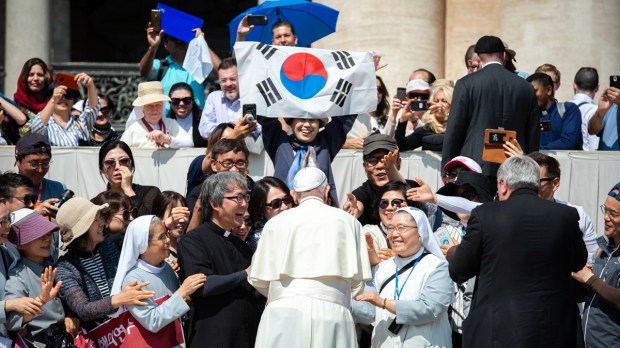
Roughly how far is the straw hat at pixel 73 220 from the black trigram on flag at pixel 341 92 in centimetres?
294

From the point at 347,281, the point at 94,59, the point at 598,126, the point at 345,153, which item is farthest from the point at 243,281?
the point at 94,59

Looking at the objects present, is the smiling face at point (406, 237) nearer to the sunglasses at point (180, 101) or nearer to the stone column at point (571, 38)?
the sunglasses at point (180, 101)

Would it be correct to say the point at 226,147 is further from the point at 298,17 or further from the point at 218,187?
the point at 298,17

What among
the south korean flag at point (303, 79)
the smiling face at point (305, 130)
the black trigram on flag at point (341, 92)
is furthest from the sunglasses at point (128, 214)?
the black trigram on flag at point (341, 92)

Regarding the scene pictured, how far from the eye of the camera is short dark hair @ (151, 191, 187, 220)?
1067cm

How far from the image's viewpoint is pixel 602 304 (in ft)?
33.1

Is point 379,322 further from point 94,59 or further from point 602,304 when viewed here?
point 94,59

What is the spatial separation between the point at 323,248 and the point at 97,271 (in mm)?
1787

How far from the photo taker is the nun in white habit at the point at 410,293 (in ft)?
31.9

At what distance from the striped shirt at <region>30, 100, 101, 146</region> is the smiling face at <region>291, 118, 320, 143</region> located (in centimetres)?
263

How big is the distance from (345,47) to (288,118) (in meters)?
3.83

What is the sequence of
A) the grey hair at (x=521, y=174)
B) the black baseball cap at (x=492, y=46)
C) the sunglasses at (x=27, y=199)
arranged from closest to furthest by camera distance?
the grey hair at (x=521, y=174) → the sunglasses at (x=27, y=199) → the black baseball cap at (x=492, y=46)

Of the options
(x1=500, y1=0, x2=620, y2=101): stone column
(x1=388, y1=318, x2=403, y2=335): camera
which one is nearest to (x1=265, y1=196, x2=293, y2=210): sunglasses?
(x1=388, y1=318, x2=403, y2=335): camera

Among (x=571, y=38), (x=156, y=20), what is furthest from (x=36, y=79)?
(x=571, y=38)
